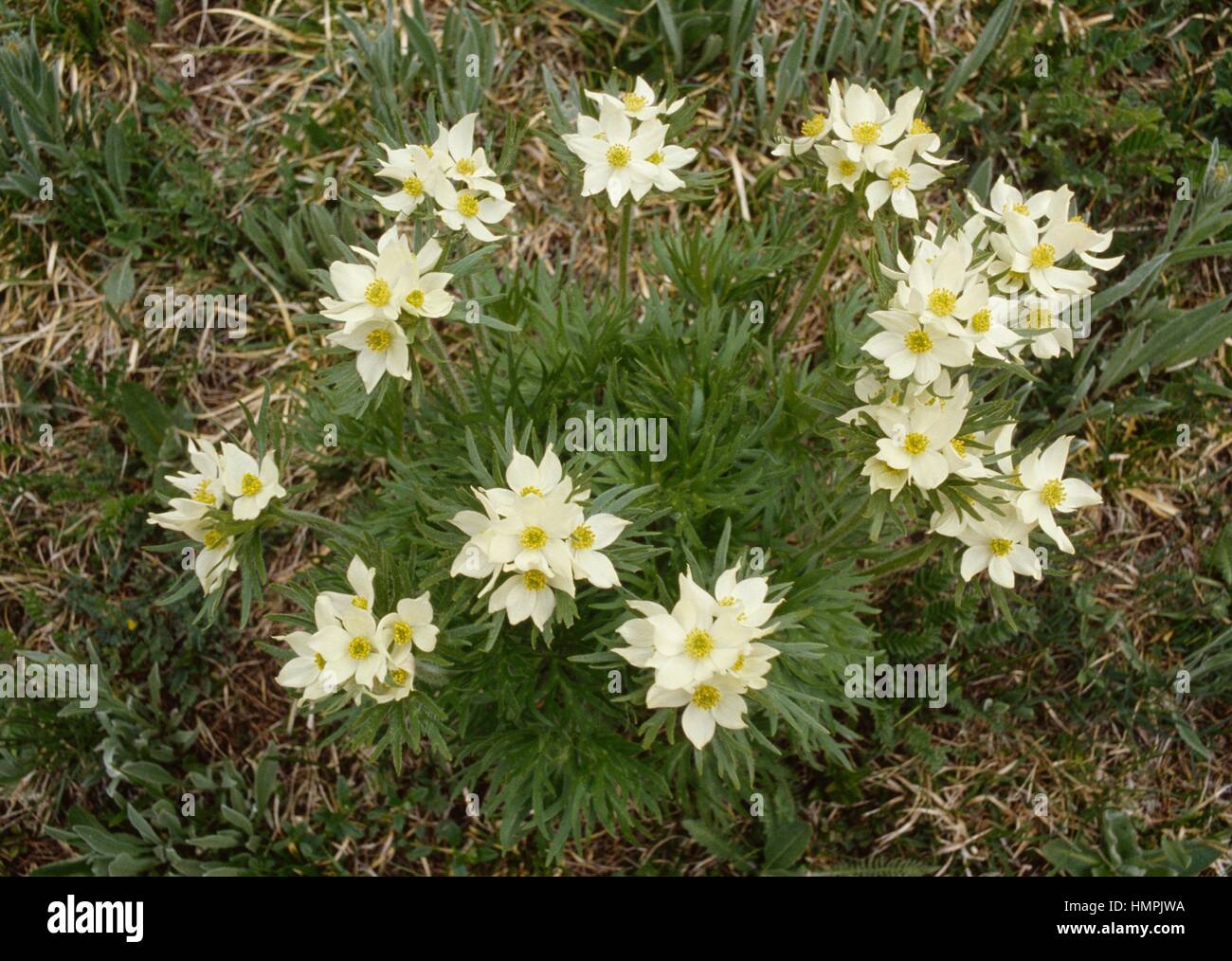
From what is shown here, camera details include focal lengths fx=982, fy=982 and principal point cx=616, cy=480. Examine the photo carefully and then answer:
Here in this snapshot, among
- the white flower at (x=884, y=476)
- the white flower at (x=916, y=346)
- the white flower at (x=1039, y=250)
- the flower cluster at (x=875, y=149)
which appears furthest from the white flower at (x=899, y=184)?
the white flower at (x=884, y=476)

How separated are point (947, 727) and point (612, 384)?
2289mm

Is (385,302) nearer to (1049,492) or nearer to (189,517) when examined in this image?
(189,517)

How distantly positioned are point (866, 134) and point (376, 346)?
157 cm

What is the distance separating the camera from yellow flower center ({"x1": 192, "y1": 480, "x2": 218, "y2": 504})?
2.88 meters

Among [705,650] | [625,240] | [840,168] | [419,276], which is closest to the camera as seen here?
[705,650]

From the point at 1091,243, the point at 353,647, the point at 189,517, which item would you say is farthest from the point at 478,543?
the point at 1091,243

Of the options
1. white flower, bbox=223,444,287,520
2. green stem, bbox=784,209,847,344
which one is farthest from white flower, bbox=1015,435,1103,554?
white flower, bbox=223,444,287,520

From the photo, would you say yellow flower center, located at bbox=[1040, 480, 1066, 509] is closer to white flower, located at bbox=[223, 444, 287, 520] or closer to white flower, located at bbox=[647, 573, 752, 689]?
white flower, located at bbox=[647, 573, 752, 689]

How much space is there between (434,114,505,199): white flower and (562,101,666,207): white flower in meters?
0.27

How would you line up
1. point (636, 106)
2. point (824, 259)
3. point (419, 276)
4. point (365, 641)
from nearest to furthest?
point (365, 641), point (419, 276), point (636, 106), point (824, 259)

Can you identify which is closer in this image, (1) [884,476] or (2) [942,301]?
(2) [942,301]

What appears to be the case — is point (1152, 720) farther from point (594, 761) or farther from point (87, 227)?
point (87, 227)

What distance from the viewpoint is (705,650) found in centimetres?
244
